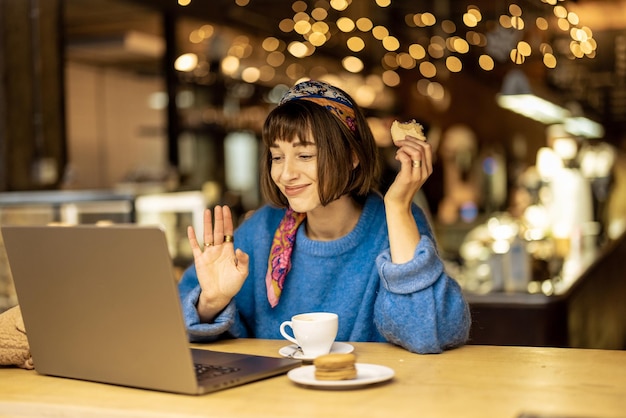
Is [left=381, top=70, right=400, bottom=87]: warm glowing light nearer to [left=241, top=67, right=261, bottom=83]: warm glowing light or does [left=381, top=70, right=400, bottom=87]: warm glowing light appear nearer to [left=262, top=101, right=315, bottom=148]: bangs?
[left=241, top=67, right=261, bottom=83]: warm glowing light

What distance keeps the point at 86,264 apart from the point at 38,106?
537cm

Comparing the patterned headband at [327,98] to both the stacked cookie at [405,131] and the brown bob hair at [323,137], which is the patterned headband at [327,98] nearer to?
the brown bob hair at [323,137]

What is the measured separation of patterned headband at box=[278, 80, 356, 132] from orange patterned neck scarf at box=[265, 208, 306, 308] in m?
0.34

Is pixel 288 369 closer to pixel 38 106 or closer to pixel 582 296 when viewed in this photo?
pixel 582 296

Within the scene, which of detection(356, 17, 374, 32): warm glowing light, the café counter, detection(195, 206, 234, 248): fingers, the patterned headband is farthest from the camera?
detection(356, 17, 374, 32): warm glowing light

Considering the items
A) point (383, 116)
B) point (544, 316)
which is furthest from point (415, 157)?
point (383, 116)

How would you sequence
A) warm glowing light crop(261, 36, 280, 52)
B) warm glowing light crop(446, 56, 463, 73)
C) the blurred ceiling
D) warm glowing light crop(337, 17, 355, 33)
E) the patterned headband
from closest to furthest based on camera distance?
the patterned headband, the blurred ceiling, warm glowing light crop(446, 56, 463, 73), warm glowing light crop(337, 17, 355, 33), warm glowing light crop(261, 36, 280, 52)

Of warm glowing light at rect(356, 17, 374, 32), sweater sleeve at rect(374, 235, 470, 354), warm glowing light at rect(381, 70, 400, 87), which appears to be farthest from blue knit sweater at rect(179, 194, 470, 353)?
warm glowing light at rect(381, 70, 400, 87)

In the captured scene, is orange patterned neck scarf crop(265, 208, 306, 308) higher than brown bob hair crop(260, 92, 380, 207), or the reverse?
brown bob hair crop(260, 92, 380, 207)

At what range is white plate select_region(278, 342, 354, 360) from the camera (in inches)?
84.8

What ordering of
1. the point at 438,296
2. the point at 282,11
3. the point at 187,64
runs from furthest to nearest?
the point at 282,11, the point at 187,64, the point at 438,296

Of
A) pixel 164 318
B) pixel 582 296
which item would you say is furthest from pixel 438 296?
pixel 582 296

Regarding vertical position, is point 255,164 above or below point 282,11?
below

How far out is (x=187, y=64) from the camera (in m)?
3.78
